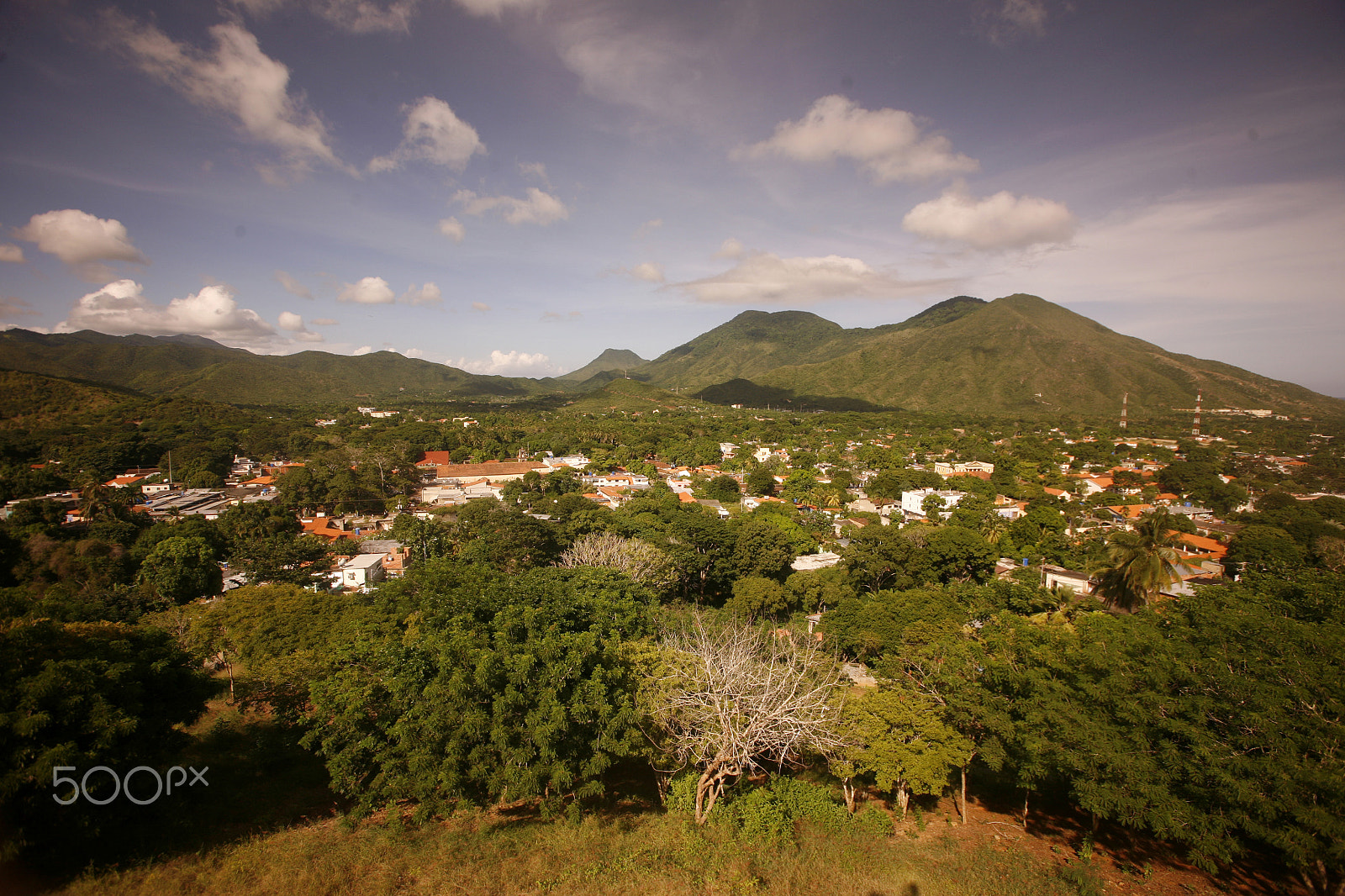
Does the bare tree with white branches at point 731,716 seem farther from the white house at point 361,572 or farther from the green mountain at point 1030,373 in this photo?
the green mountain at point 1030,373

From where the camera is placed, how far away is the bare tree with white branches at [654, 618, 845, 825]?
25.5 ft

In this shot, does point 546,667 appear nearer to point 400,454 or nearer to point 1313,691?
point 1313,691

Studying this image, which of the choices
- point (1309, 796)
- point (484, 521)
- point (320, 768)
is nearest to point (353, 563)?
point (484, 521)

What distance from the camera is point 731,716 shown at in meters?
7.95

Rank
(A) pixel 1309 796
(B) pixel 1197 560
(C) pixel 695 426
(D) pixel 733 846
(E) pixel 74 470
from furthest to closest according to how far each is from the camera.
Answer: (C) pixel 695 426 < (E) pixel 74 470 < (B) pixel 1197 560 < (D) pixel 733 846 < (A) pixel 1309 796

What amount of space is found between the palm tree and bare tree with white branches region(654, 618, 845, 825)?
1306 centimetres

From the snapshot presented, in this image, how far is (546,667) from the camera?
306 inches

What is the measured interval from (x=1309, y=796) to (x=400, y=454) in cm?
5555

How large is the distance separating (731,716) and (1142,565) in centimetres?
1560

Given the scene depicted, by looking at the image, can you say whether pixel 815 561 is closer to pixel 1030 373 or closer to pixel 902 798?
pixel 902 798

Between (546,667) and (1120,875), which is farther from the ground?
(546,667)

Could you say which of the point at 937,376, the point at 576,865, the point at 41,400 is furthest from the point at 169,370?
the point at 937,376

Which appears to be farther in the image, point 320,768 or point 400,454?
point 400,454

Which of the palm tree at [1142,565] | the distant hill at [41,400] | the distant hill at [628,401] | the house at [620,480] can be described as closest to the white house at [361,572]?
the house at [620,480]
